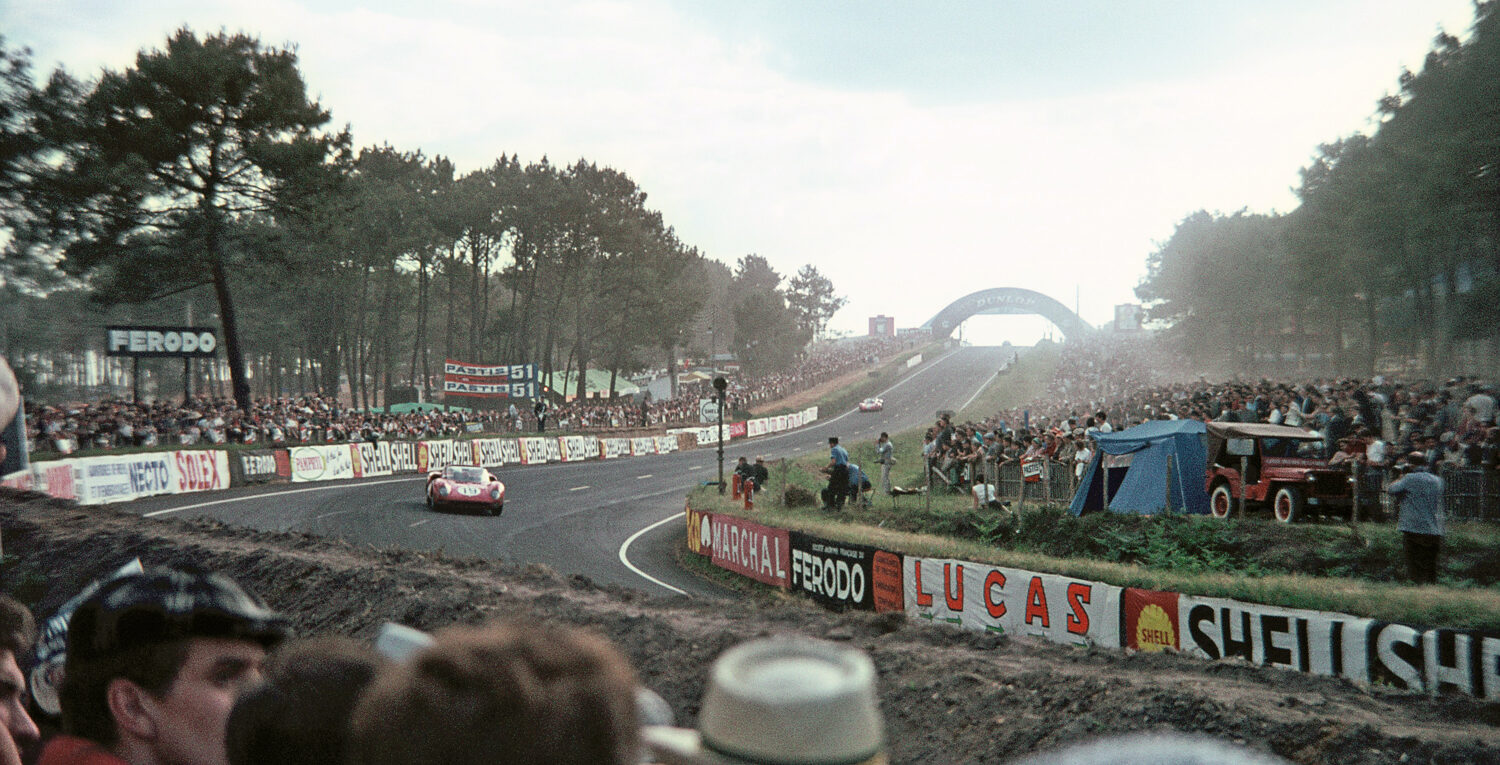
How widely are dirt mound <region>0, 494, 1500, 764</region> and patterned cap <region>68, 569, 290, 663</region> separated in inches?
217

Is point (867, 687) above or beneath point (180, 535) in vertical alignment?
above

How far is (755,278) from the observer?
12506 cm

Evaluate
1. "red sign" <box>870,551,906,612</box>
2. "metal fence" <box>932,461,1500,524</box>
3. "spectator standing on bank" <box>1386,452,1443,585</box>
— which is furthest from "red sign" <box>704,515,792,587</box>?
"spectator standing on bank" <box>1386,452,1443,585</box>

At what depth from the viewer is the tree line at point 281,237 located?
2961 centimetres

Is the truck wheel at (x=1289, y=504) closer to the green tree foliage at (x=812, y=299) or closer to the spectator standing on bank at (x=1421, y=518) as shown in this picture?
the spectator standing on bank at (x=1421, y=518)

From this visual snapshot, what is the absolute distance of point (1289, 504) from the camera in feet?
51.2

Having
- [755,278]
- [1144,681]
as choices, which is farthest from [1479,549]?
[755,278]

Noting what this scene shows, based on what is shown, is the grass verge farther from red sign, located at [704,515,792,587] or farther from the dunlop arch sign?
the dunlop arch sign

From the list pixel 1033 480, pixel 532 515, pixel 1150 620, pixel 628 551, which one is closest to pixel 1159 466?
pixel 1033 480

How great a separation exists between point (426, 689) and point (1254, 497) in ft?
58.4

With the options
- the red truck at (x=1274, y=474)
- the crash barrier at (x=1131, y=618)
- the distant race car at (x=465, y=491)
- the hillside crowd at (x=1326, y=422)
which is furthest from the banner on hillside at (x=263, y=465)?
the red truck at (x=1274, y=474)

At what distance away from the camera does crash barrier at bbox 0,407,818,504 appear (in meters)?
23.0

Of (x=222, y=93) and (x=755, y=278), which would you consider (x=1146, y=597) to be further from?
(x=755, y=278)

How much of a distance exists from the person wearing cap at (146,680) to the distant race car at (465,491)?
23.7m
